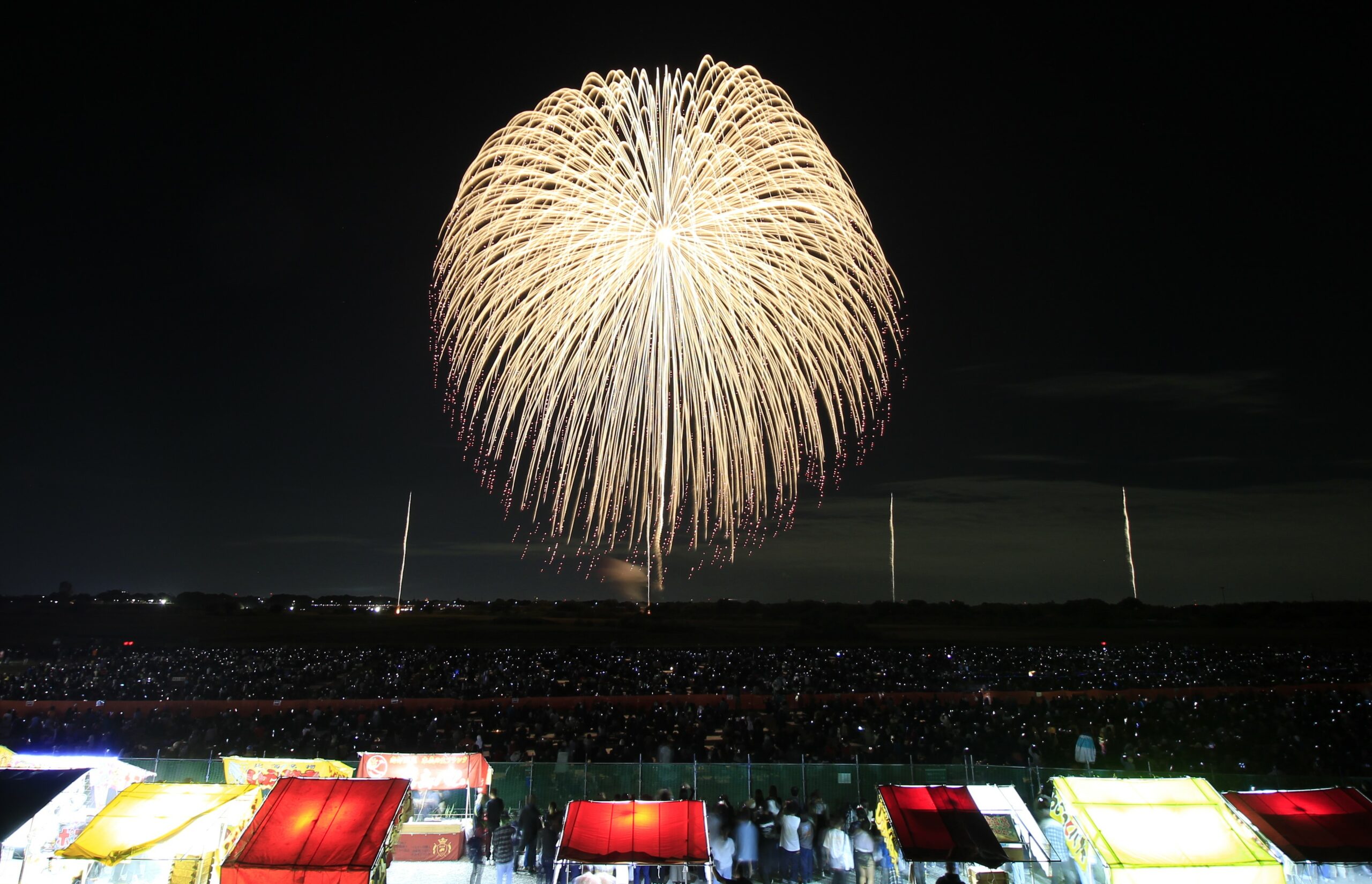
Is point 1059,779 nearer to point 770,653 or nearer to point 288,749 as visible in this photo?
point 288,749

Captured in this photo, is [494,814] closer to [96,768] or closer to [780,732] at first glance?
[96,768]

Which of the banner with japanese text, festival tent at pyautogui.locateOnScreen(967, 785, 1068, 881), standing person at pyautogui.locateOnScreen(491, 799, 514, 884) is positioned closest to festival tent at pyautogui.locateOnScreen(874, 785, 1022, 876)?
festival tent at pyautogui.locateOnScreen(967, 785, 1068, 881)

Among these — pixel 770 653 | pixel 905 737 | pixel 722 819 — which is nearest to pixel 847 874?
pixel 722 819

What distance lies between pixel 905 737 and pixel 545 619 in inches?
2712

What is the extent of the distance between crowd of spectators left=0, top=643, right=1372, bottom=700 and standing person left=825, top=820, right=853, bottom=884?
14.5 meters

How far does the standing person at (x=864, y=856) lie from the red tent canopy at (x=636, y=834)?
6.49 feet

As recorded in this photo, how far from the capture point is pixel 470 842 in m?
10.6

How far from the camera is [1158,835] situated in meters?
8.38

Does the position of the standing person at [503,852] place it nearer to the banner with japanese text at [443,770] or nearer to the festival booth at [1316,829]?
the banner with japanese text at [443,770]

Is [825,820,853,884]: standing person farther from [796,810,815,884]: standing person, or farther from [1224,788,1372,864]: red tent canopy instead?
[1224,788,1372,864]: red tent canopy

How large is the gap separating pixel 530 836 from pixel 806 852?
11.8ft

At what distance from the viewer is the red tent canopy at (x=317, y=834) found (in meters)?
8.20

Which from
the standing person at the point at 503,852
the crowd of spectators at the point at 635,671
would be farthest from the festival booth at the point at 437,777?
the crowd of spectators at the point at 635,671

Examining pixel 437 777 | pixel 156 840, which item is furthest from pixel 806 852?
pixel 156 840
